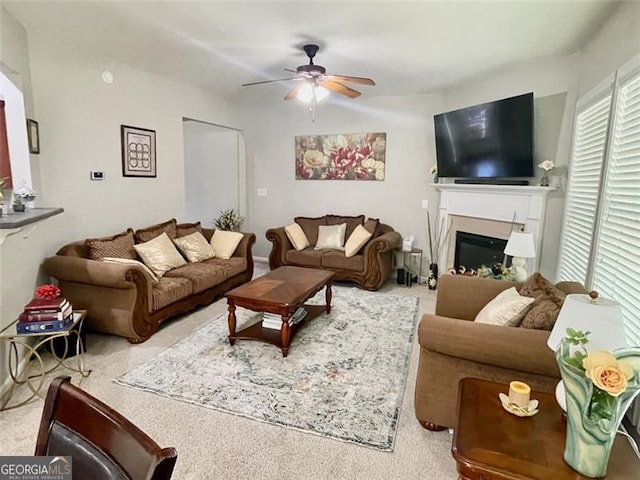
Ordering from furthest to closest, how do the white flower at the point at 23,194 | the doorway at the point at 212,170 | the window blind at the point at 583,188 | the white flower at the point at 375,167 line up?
the doorway at the point at 212,170
the white flower at the point at 375,167
the window blind at the point at 583,188
the white flower at the point at 23,194

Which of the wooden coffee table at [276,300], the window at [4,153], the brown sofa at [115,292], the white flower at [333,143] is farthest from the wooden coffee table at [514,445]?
the white flower at [333,143]

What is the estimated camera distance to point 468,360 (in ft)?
6.53

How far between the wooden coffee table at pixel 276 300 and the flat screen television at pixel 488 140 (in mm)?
2156

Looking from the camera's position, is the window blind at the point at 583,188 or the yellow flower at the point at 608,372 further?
the window blind at the point at 583,188

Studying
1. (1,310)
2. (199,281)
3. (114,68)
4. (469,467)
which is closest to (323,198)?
(199,281)

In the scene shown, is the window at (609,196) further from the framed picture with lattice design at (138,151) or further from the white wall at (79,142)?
the framed picture with lattice design at (138,151)

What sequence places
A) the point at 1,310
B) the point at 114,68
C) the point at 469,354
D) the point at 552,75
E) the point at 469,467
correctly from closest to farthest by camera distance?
the point at 469,467, the point at 469,354, the point at 1,310, the point at 552,75, the point at 114,68

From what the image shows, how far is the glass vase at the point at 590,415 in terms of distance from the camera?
1.12m

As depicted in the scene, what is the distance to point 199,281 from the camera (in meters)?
3.93

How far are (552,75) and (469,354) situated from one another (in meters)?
3.11

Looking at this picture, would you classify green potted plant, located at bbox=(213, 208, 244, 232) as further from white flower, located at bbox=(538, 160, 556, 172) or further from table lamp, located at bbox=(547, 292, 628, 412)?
table lamp, located at bbox=(547, 292, 628, 412)

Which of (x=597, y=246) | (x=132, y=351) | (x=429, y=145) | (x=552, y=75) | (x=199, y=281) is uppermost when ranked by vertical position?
(x=552, y=75)

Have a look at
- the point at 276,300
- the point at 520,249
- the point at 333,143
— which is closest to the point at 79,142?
the point at 276,300

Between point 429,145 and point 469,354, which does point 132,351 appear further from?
point 429,145
